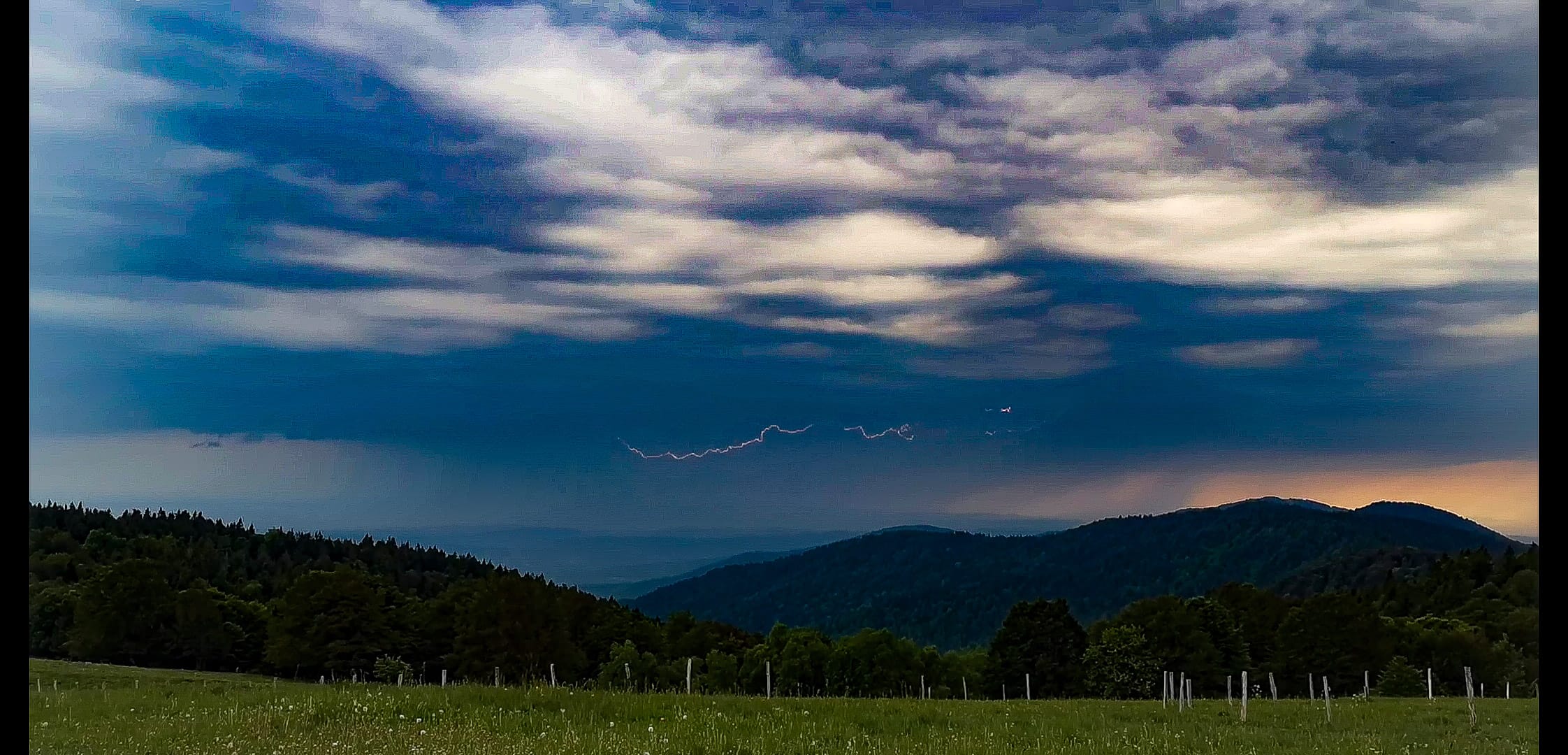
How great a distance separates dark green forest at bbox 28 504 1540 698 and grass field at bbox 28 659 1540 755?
72.9m

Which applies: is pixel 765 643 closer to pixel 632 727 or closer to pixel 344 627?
pixel 344 627

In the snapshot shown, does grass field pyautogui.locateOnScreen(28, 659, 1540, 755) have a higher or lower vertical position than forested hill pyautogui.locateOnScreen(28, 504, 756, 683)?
higher

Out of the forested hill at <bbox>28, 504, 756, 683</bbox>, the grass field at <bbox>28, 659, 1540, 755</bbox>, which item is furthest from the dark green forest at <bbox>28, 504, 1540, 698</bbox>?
the grass field at <bbox>28, 659, 1540, 755</bbox>

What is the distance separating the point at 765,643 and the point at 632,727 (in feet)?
372

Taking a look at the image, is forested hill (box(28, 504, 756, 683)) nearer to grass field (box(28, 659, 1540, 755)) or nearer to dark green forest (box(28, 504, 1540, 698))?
dark green forest (box(28, 504, 1540, 698))

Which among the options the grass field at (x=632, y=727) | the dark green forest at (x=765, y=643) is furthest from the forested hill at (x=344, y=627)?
the grass field at (x=632, y=727)

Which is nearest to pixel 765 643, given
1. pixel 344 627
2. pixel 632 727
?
pixel 344 627

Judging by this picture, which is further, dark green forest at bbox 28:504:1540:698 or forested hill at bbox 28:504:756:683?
forested hill at bbox 28:504:756:683

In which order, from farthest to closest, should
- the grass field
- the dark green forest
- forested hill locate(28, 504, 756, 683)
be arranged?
forested hill locate(28, 504, 756, 683)
the dark green forest
the grass field

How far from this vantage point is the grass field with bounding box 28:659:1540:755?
1922 cm

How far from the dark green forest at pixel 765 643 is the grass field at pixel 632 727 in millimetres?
72861

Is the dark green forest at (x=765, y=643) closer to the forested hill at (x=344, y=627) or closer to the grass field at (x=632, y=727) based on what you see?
the forested hill at (x=344, y=627)

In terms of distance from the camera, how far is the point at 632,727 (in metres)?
22.0

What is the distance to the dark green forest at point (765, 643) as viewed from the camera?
109188mm
